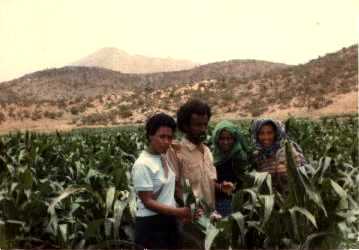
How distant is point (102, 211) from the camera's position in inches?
187

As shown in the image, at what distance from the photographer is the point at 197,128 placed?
3840 mm

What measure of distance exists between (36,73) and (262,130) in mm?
72512

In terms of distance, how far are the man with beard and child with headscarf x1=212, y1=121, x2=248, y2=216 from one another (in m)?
0.19

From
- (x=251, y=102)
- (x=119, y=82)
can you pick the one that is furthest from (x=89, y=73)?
(x=251, y=102)

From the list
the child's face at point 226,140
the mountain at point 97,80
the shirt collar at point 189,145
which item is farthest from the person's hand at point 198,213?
the mountain at point 97,80

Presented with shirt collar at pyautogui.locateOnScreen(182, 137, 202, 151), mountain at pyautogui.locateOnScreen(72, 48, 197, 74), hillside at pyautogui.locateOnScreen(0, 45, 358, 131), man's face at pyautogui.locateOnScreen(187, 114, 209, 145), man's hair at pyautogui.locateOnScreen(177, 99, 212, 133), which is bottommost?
hillside at pyautogui.locateOnScreen(0, 45, 358, 131)

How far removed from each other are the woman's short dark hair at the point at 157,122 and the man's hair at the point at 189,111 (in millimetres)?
278

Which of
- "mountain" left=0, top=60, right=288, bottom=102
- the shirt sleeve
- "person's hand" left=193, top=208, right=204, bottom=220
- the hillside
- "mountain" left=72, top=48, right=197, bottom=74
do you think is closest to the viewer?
A: the shirt sleeve

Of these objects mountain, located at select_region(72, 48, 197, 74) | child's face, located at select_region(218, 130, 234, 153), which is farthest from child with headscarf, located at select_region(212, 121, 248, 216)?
mountain, located at select_region(72, 48, 197, 74)

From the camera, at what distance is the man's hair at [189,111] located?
3.79 meters

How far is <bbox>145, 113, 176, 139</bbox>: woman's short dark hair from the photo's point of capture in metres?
3.50

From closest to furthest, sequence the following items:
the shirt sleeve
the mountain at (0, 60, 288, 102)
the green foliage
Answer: the shirt sleeve, the green foliage, the mountain at (0, 60, 288, 102)

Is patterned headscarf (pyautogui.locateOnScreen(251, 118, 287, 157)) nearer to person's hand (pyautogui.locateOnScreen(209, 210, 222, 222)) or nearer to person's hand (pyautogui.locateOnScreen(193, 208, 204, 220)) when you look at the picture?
person's hand (pyautogui.locateOnScreen(209, 210, 222, 222))

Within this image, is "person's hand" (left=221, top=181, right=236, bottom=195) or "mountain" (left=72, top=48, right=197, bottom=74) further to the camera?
"mountain" (left=72, top=48, right=197, bottom=74)
